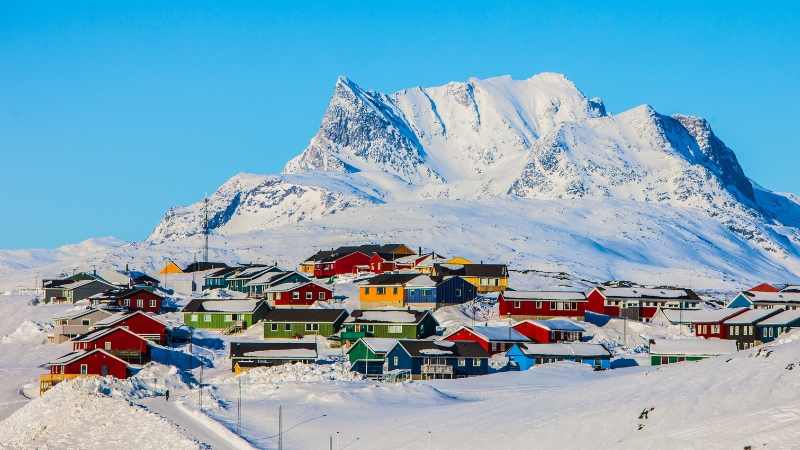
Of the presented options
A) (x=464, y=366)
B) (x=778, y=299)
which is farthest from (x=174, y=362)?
(x=778, y=299)

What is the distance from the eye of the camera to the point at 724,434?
33.9 m

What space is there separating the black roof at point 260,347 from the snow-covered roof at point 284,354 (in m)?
0.46

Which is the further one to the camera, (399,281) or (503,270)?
(503,270)

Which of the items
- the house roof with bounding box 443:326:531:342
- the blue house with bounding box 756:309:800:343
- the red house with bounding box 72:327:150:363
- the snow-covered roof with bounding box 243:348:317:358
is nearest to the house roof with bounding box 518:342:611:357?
the house roof with bounding box 443:326:531:342

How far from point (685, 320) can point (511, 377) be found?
24.9 m

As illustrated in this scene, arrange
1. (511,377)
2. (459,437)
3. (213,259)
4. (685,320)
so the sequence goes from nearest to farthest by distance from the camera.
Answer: (459,437) → (511,377) → (685,320) → (213,259)

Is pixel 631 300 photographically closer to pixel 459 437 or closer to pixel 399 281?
pixel 399 281

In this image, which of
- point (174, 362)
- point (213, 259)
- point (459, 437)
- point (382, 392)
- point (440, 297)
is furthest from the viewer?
point (213, 259)

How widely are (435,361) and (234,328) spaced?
1991 cm

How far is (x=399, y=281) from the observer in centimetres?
8856

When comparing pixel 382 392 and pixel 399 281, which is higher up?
pixel 399 281

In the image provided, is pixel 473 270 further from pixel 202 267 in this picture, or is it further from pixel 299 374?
pixel 299 374

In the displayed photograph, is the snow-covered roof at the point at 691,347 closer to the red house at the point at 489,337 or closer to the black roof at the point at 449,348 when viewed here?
the red house at the point at 489,337

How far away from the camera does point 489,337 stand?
68.1 metres
